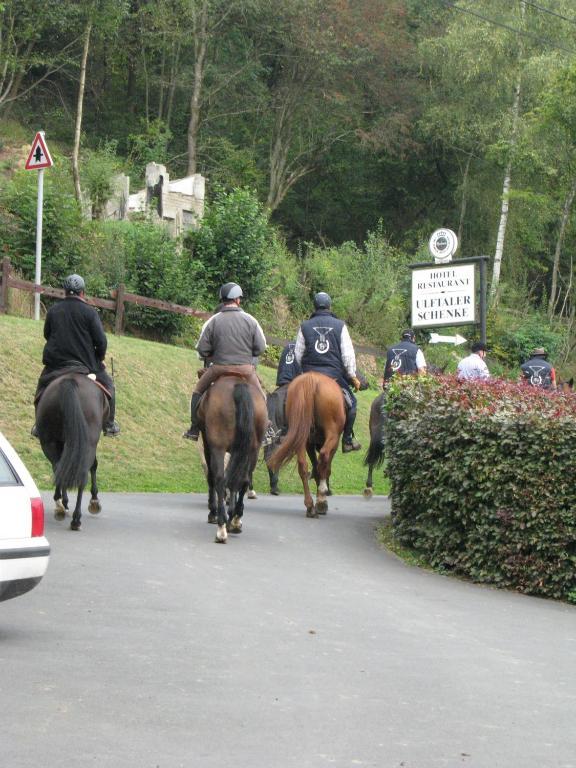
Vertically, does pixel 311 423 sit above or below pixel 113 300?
below

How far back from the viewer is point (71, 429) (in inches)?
545

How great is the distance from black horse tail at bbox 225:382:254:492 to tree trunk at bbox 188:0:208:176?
132 feet

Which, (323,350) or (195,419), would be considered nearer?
(195,419)

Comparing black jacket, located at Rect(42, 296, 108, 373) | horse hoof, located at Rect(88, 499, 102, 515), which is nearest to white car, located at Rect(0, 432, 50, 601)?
black jacket, located at Rect(42, 296, 108, 373)

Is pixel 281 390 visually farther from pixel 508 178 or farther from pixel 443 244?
pixel 508 178

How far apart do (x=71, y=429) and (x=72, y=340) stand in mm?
1267

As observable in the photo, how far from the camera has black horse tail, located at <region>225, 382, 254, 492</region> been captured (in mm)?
13867

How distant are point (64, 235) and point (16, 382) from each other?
877 cm

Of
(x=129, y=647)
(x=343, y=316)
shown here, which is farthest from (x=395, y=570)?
(x=343, y=316)

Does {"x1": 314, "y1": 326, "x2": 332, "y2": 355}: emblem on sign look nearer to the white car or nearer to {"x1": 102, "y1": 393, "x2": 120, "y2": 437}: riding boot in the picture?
{"x1": 102, "y1": 393, "x2": 120, "y2": 437}: riding boot

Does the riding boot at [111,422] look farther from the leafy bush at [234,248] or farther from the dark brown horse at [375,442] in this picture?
the leafy bush at [234,248]

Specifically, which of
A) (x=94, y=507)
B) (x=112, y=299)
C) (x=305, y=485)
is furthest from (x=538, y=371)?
(x=112, y=299)

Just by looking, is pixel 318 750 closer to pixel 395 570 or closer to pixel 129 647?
pixel 129 647

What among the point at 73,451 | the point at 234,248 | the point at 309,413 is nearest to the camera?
the point at 73,451
